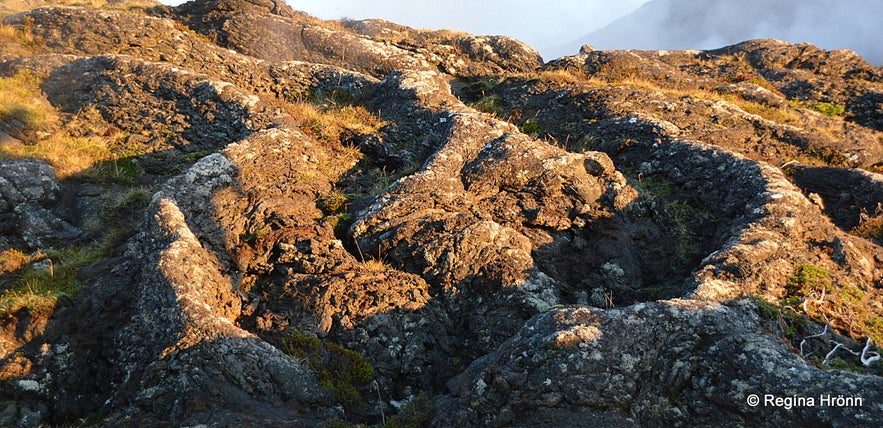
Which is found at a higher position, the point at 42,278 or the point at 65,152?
the point at 65,152

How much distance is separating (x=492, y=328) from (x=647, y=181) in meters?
6.69

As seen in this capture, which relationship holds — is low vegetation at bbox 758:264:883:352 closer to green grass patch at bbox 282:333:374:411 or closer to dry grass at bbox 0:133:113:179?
green grass patch at bbox 282:333:374:411

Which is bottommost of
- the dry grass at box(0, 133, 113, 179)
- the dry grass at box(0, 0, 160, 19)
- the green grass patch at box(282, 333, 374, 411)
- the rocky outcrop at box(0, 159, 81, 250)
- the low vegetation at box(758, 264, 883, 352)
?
the rocky outcrop at box(0, 159, 81, 250)

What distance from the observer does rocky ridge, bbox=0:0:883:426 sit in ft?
18.3

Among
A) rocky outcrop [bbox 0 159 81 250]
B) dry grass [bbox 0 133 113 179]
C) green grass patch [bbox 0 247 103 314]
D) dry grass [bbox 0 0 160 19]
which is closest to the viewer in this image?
green grass patch [bbox 0 247 103 314]

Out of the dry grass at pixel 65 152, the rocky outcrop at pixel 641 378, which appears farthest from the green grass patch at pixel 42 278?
the rocky outcrop at pixel 641 378

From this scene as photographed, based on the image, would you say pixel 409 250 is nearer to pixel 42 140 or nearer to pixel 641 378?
pixel 641 378

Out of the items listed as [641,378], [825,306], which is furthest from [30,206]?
[825,306]

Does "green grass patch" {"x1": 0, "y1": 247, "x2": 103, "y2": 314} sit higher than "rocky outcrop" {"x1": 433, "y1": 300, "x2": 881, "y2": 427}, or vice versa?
"rocky outcrop" {"x1": 433, "y1": 300, "x2": 881, "y2": 427}

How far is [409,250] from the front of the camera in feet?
28.5

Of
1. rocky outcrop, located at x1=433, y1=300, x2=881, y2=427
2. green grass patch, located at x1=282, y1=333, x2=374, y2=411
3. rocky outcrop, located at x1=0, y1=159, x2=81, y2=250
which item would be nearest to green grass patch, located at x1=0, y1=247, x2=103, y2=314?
rocky outcrop, located at x1=0, y1=159, x2=81, y2=250

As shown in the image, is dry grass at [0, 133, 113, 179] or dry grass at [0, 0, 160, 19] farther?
dry grass at [0, 0, 160, 19]

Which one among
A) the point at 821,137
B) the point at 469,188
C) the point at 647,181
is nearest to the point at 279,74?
the point at 469,188

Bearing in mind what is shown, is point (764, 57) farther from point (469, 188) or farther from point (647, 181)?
point (469, 188)
